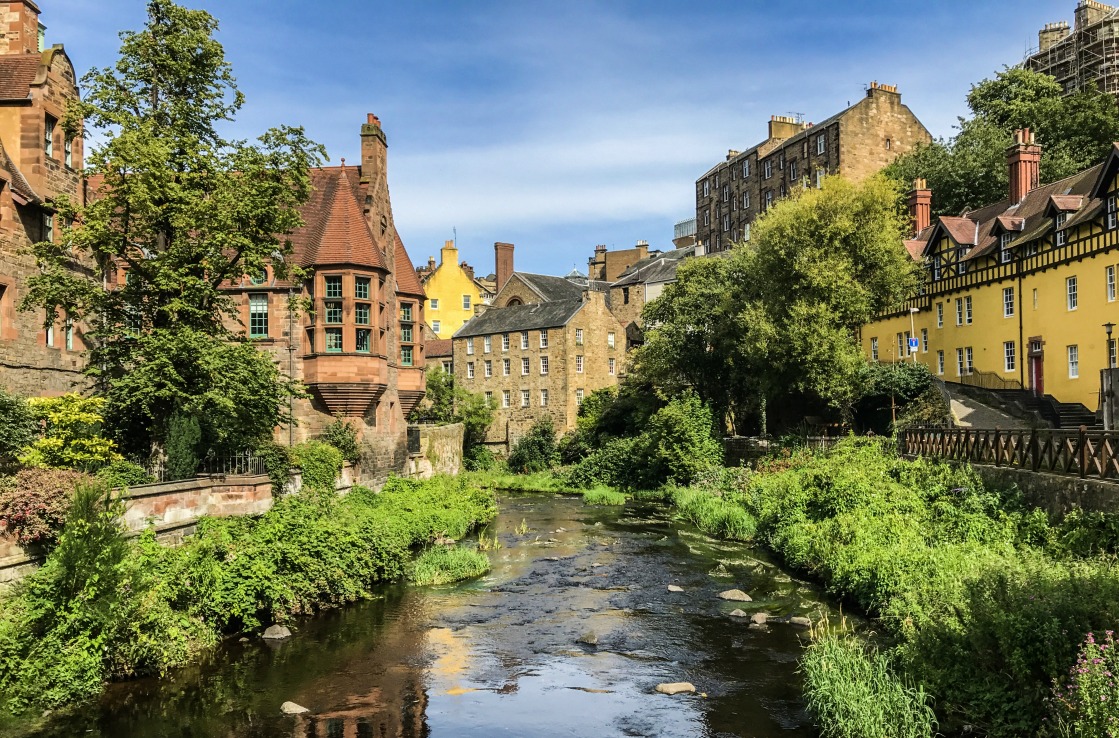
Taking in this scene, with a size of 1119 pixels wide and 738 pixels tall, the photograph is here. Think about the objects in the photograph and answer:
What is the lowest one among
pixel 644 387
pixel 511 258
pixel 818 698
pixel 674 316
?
pixel 818 698

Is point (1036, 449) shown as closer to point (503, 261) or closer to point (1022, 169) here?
point (1022, 169)

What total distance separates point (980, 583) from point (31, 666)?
15483 millimetres

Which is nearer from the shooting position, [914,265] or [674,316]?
→ [914,265]

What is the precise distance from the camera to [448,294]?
274 feet

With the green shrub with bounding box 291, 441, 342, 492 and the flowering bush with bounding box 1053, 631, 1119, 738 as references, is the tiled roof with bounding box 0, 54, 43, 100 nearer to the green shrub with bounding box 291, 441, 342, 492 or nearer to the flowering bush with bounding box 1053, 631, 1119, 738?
the green shrub with bounding box 291, 441, 342, 492

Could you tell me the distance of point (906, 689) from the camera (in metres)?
12.8

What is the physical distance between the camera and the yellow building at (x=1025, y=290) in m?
31.8

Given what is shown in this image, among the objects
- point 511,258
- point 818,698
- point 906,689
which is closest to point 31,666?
point 818,698

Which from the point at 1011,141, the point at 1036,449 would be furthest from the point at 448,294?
the point at 1036,449

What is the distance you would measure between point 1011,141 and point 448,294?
50.7 meters

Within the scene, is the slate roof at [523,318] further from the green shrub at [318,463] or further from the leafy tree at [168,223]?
the leafy tree at [168,223]

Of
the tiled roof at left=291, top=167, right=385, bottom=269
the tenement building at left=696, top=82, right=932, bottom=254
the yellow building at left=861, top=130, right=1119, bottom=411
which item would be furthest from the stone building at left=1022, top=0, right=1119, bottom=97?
the tiled roof at left=291, top=167, right=385, bottom=269

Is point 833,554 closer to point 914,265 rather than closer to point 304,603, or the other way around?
point 304,603

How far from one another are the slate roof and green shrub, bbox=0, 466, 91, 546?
47698mm
